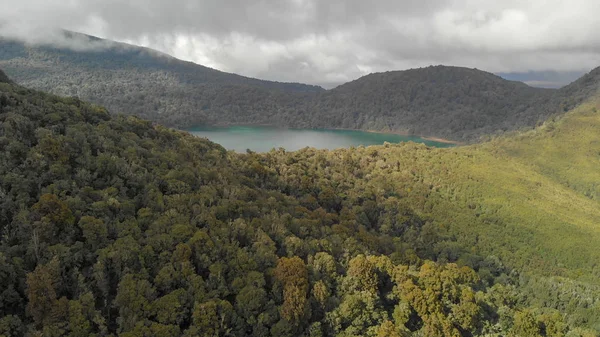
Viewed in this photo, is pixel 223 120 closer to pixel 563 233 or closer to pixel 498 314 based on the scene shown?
pixel 563 233

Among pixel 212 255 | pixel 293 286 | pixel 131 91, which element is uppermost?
pixel 131 91

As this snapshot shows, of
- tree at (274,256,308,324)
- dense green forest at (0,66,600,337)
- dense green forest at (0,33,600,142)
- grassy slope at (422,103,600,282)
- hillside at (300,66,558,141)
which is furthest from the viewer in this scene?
hillside at (300,66,558,141)

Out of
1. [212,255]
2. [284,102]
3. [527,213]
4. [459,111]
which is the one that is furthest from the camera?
[284,102]

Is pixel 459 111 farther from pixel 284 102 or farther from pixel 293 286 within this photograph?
pixel 293 286

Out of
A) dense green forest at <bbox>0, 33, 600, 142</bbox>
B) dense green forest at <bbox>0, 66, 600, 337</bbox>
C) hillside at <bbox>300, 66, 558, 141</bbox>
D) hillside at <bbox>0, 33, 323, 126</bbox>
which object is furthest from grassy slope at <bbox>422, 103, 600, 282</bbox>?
hillside at <bbox>0, 33, 323, 126</bbox>

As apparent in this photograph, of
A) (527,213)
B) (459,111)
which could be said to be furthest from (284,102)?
(527,213)

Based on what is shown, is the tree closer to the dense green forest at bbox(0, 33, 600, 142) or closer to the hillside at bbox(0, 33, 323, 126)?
the hillside at bbox(0, 33, 323, 126)

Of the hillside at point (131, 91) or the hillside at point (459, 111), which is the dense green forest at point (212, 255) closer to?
the hillside at point (131, 91)

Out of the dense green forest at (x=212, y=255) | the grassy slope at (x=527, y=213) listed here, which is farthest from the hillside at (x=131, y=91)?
the dense green forest at (x=212, y=255)

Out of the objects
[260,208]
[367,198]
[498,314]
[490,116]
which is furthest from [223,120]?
[498,314]
